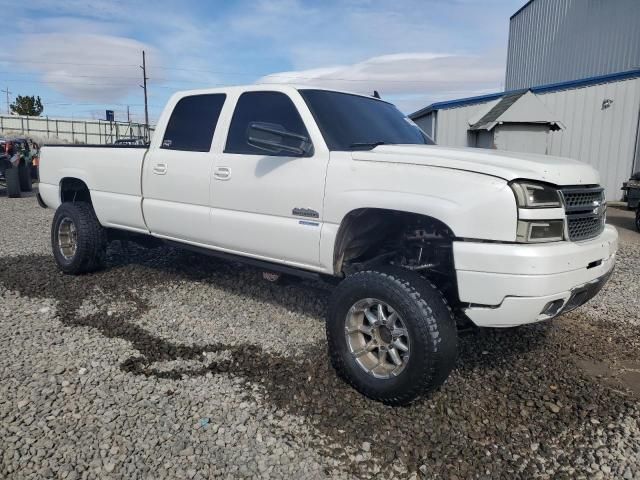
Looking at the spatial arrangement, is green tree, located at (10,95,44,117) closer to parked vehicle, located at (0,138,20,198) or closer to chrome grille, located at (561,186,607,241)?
parked vehicle, located at (0,138,20,198)

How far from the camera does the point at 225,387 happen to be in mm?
3363

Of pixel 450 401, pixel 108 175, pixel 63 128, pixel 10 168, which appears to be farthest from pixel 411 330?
pixel 63 128

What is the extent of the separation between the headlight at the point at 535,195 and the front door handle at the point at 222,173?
224 centimetres

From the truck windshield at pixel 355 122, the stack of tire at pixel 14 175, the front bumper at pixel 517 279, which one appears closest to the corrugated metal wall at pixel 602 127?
the truck windshield at pixel 355 122

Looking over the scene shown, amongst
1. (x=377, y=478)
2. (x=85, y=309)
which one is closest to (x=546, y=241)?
(x=377, y=478)

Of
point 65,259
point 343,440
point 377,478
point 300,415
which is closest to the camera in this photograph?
point 377,478

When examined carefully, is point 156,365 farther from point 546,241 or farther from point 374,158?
point 546,241

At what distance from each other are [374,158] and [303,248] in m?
0.83

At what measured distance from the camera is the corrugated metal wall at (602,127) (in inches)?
582

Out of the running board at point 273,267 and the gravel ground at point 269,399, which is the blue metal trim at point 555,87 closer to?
the gravel ground at point 269,399

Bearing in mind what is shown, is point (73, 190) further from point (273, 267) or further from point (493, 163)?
point (493, 163)

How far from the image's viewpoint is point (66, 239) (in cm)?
592

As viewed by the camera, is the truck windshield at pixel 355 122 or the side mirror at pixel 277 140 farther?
the truck windshield at pixel 355 122

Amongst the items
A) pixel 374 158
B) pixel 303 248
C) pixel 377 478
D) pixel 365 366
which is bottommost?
pixel 377 478
